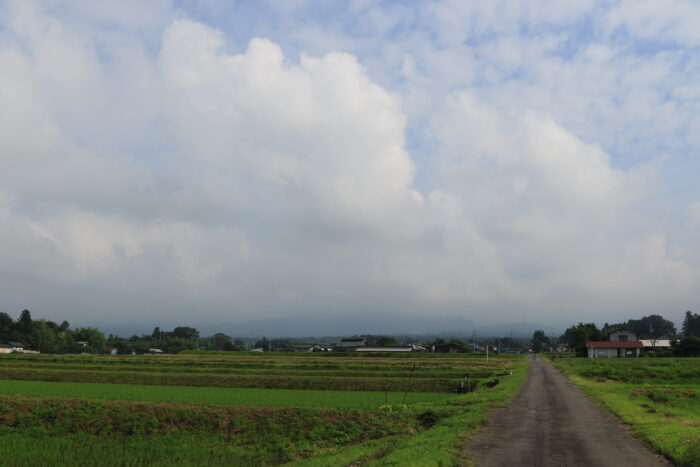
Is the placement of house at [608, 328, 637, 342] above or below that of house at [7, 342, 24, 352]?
above

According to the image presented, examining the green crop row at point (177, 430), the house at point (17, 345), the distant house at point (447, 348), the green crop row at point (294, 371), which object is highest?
the green crop row at point (177, 430)

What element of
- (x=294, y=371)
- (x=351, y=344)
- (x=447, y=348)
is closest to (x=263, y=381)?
(x=294, y=371)

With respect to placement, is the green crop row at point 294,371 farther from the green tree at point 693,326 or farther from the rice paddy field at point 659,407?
the green tree at point 693,326

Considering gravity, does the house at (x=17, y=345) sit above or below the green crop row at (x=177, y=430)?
below

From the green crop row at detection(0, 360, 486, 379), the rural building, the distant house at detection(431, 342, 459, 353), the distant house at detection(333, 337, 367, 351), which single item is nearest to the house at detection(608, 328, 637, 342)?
the rural building

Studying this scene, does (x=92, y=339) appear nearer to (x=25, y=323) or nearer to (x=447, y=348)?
(x=25, y=323)

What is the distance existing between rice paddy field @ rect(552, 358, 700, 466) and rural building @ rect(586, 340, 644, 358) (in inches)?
1880

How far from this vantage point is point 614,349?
9662cm

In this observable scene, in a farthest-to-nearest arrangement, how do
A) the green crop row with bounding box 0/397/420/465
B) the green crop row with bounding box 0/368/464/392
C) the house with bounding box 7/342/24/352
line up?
the house with bounding box 7/342/24/352
the green crop row with bounding box 0/368/464/392
the green crop row with bounding box 0/397/420/465

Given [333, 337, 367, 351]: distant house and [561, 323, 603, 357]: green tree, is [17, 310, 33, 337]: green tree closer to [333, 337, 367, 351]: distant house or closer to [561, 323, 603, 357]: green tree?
[333, 337, 367, 351]: distant house

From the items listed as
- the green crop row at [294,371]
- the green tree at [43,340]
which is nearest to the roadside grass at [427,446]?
the green crop row at [294,371]

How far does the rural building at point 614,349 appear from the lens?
9525 centimetres

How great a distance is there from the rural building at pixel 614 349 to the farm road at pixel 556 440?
258ft

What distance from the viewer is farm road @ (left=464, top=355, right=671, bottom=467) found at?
15688 millimetres
